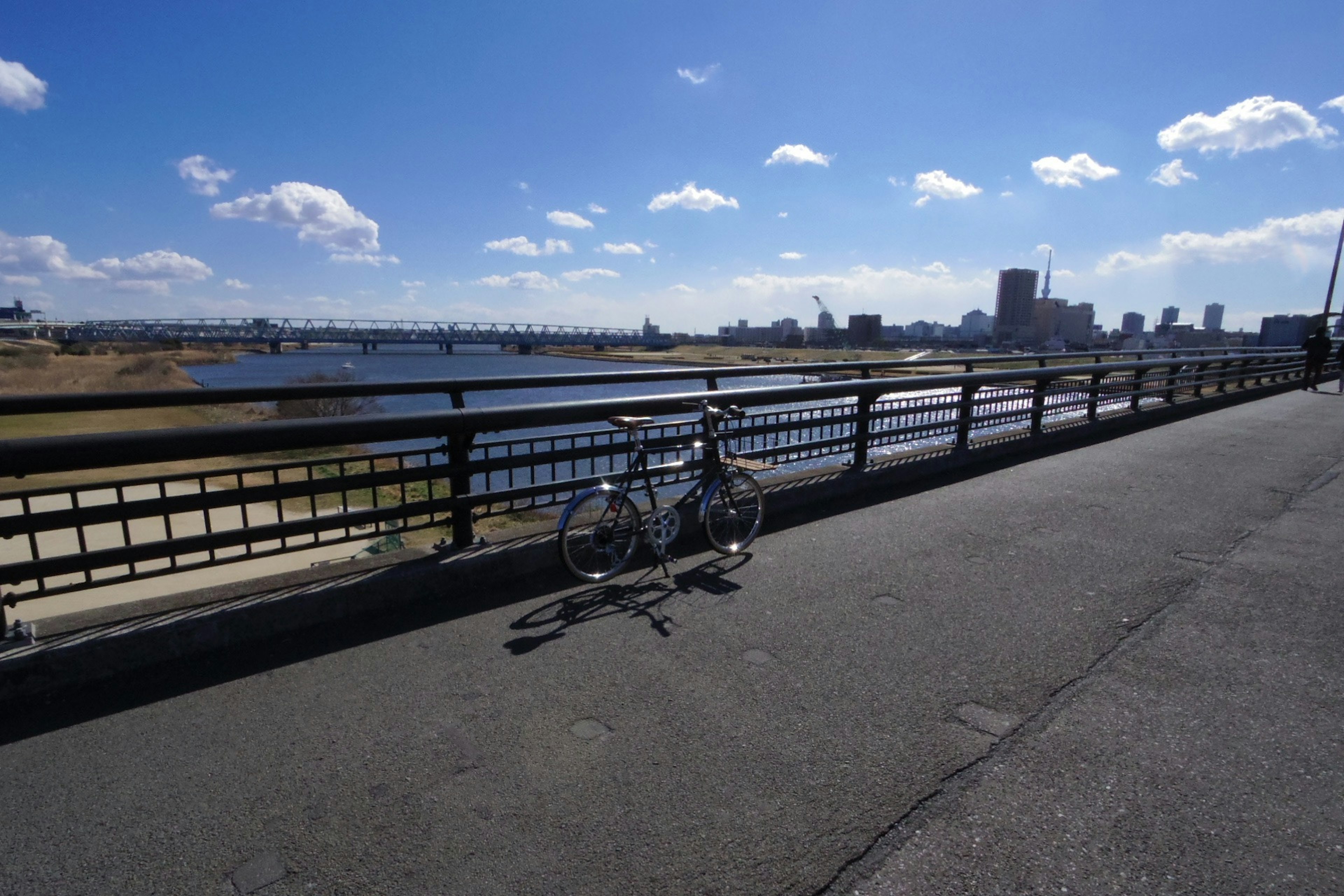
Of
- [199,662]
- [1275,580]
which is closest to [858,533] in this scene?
[1275,580]

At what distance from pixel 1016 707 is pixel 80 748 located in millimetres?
3806

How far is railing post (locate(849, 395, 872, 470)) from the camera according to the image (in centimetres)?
749

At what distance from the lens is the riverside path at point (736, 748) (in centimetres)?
236

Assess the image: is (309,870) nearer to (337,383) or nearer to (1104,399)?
(337,383)

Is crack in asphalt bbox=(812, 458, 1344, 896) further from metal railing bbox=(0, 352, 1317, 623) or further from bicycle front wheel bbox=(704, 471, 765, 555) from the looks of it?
metal railing bbox=(0, 352, 1317, 623)

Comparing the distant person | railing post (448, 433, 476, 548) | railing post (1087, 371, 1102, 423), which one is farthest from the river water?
the distant person

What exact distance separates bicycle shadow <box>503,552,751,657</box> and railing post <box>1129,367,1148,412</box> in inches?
435

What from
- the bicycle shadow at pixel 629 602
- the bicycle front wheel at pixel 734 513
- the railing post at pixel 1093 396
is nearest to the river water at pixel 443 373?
the railing post at pixel 1093 396

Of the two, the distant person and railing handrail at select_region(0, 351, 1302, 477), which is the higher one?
railing handrail at select_region(0, 351, 1302, 477)

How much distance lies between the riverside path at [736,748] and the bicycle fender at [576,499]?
44cm

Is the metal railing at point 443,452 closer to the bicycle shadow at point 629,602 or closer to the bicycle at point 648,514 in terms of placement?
the bicycle at point 648,514

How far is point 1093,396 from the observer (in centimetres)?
1190

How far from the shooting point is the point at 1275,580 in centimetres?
498

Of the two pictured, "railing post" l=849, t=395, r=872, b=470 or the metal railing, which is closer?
the metal railing
